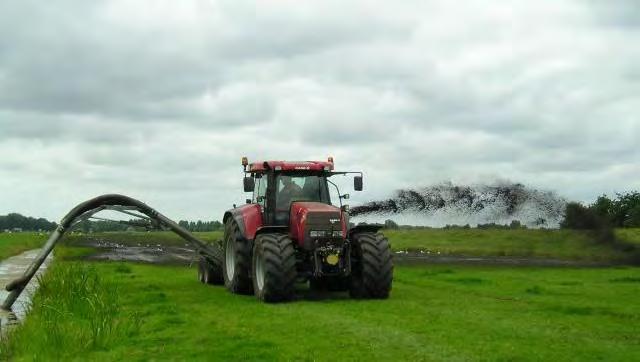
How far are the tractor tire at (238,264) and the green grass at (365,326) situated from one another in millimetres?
362

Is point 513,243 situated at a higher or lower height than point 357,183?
lower

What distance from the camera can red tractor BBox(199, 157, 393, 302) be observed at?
17.2 metres

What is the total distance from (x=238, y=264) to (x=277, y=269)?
2758mm

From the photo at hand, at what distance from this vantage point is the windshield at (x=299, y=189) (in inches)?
760

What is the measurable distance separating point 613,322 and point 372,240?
584 cm

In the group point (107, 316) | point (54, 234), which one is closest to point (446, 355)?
point (107, 316)

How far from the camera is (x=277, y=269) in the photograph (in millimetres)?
16891

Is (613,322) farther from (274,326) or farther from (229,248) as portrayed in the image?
(229,248)

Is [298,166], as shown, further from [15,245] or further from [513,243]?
[15,245]

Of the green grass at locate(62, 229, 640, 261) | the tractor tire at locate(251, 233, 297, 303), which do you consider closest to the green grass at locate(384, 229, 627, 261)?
the green grass at locate(62, 229, 640, 261)

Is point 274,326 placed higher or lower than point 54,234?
lower

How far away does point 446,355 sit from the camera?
1036cm

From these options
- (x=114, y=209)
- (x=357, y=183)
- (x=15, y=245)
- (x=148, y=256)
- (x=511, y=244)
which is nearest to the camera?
(x=357, y=183)

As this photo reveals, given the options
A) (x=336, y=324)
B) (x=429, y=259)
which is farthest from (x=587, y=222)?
(x=336, y=324)
